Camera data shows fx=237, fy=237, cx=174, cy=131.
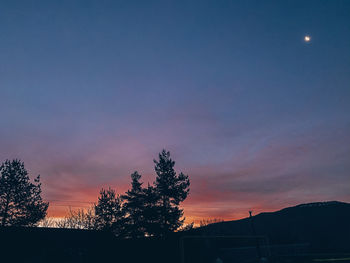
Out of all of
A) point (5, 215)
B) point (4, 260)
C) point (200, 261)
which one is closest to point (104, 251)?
point (4, 260)

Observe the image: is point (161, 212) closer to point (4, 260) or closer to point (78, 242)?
point (78, 242)

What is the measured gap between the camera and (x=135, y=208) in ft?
132

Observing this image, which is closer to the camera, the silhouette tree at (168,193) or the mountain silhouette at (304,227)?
the silhouette tree at (168,193)

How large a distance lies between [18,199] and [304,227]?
6502 centimetres

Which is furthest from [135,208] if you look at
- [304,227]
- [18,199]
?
[304,227]

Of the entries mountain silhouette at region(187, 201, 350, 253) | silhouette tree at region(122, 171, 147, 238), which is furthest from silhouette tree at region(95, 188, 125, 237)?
mountain silhouette at region(187, 201, 350, 253)

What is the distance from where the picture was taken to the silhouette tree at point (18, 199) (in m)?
31.9

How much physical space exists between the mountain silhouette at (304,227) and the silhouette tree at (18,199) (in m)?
30.3

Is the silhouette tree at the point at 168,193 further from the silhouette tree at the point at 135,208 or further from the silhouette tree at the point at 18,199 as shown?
the silhouette tree at the point at 18,199

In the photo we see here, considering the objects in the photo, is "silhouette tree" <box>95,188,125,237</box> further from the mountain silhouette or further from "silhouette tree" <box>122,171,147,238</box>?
the mountain silhouette

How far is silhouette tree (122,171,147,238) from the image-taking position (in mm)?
37875

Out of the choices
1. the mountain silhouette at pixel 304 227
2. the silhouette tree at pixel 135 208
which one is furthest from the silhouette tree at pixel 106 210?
the mountain silhouette at pixel 304 227

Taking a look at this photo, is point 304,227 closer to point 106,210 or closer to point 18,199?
point 106,210

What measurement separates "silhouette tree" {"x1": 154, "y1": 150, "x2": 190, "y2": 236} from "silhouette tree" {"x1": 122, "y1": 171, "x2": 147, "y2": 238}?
278 centimetres
